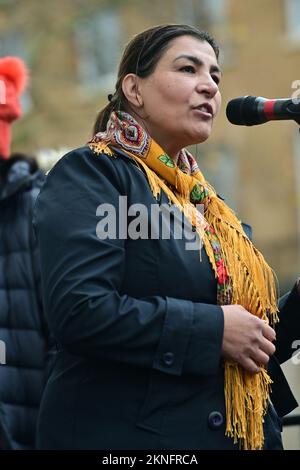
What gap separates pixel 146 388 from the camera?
2.44m

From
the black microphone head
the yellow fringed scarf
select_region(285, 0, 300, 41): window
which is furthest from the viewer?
select_region(285, 0, 300, 41): window

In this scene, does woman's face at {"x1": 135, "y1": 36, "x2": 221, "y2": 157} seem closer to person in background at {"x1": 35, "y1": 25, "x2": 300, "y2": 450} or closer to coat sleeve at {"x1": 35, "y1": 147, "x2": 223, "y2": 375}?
person in background at {"x1": 35, "y1": 25, "x2": 300, "y2": 450}

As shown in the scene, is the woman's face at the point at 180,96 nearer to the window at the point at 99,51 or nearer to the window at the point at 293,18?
the window at the point at 99,51

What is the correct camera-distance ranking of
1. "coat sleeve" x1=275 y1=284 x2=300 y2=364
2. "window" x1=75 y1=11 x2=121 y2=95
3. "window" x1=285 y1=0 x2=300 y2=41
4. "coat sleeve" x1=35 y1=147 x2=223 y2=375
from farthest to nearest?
"window" x1=285 y1=0 x2=300 y2=41
"window" x1=75 y1=11 x2=121 y2=95
"coat sleeve" x1=275 y1=284 x2=300 y2=364
"coat sleeve" x1=35 y1=147 x2=223 y2=375

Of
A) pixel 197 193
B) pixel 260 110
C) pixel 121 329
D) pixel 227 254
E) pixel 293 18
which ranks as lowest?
pixel 121 329

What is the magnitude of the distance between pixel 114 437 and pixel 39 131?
417 inches

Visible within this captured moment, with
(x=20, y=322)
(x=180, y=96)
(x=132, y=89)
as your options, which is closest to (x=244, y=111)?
(x=180, y=96)

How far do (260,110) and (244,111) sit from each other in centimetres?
5

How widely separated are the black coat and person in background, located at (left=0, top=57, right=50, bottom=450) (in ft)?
3.91

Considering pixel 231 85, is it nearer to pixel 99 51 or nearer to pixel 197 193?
pixel 99 51

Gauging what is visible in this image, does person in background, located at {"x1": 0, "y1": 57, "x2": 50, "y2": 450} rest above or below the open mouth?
below

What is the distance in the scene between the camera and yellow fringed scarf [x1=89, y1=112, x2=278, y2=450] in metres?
2.54

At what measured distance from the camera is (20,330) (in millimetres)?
3770

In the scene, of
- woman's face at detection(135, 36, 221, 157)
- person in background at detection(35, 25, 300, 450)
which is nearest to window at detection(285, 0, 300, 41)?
woman's face at detection(135, 36, 221, 157)
